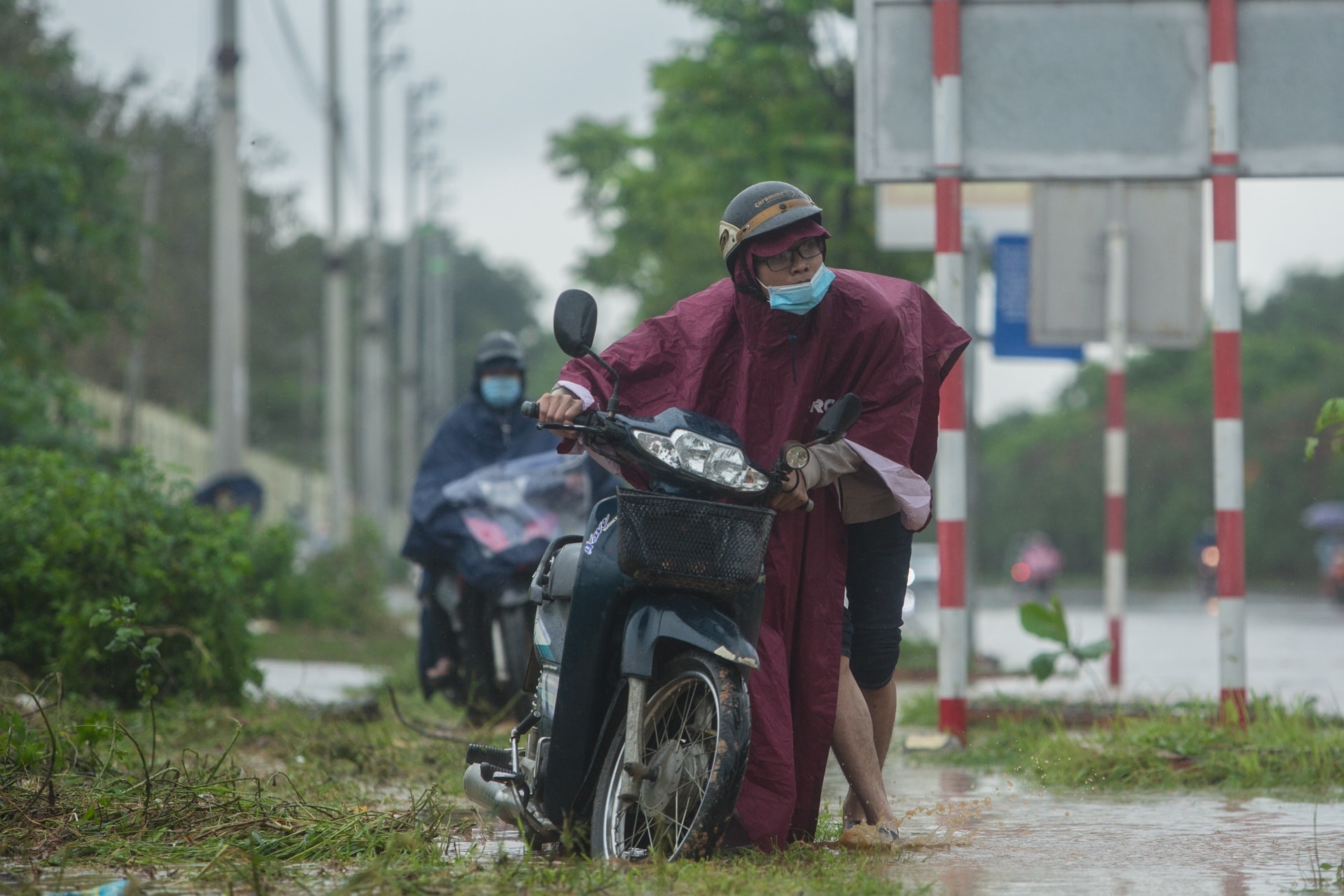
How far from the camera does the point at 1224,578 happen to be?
706cm

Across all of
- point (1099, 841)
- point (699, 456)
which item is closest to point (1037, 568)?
point (1099, 841)

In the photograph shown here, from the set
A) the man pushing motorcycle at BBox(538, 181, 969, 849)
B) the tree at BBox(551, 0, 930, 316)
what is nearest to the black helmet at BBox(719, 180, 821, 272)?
the man pushing motorcycle at BBox(538, 181, 969, 849)

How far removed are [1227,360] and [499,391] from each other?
10.9 feet

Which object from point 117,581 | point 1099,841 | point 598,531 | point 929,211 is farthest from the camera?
point 929,211

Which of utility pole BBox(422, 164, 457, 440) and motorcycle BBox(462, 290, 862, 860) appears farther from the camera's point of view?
utility pole BBox(422, 164, 457, 440)

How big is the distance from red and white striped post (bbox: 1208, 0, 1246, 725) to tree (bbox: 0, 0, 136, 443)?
883 centimetres

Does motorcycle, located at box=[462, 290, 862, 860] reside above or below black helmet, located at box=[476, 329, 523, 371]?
below

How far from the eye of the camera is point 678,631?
13.5 feet

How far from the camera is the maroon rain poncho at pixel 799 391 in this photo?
4.52 meters

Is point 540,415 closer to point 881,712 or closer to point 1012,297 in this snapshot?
point 881,712

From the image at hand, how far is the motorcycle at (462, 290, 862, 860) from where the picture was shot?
157 inches

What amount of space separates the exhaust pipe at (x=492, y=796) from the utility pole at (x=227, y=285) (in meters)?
10.7

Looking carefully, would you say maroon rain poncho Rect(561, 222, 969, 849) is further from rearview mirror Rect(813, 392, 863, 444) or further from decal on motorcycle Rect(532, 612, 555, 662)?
decal on motorcycle Rect(532, 612, 555, 662)

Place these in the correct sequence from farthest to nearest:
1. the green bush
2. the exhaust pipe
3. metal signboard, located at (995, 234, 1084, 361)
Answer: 1. metal signboard, located at (995, 234, 1084, 361)
2. the green bush
3. the exhaust pipe
